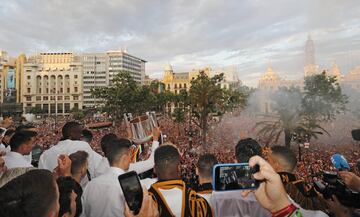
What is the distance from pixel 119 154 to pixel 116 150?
0.06m

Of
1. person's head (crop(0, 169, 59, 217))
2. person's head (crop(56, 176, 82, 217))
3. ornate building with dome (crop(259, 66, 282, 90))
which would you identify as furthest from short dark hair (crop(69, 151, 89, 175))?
ornate building with dome (crop(259, 66, 282, 90))

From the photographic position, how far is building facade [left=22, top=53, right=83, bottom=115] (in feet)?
332

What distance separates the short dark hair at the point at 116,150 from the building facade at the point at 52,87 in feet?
340

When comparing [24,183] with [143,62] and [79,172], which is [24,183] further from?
[143,62]

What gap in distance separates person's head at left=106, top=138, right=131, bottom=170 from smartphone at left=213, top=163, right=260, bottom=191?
1.64 metres

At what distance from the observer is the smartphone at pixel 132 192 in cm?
184

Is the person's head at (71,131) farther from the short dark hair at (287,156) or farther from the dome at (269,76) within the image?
the dome at (269,76)

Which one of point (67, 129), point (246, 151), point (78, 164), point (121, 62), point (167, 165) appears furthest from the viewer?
point (121, 62)

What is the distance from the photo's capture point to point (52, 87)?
103 m

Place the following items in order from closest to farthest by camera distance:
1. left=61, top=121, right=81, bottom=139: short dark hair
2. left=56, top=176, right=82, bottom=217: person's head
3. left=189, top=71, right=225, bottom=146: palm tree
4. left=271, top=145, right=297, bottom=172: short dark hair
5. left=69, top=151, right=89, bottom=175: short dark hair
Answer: left=56, top=176, right=82, bottom=217: person's head, left=271, top=145, right=297, bottom=172: short dark hair, left=69, top=151, right=89, bottom=175: short dark hair, left=61, top=121, right=81, bottom=139: short dark hair, left=189, top=71, right=225, bottom=146: palm tree

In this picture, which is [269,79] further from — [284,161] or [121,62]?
[284,161]

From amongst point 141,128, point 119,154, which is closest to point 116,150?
point 119,154

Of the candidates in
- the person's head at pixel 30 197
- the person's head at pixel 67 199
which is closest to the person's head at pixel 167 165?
the person's head at pixel 67 199

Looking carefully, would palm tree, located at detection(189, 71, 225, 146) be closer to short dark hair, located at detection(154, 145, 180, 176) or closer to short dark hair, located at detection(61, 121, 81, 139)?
short dark hair, located at detection(61, 121, 81, 139)
